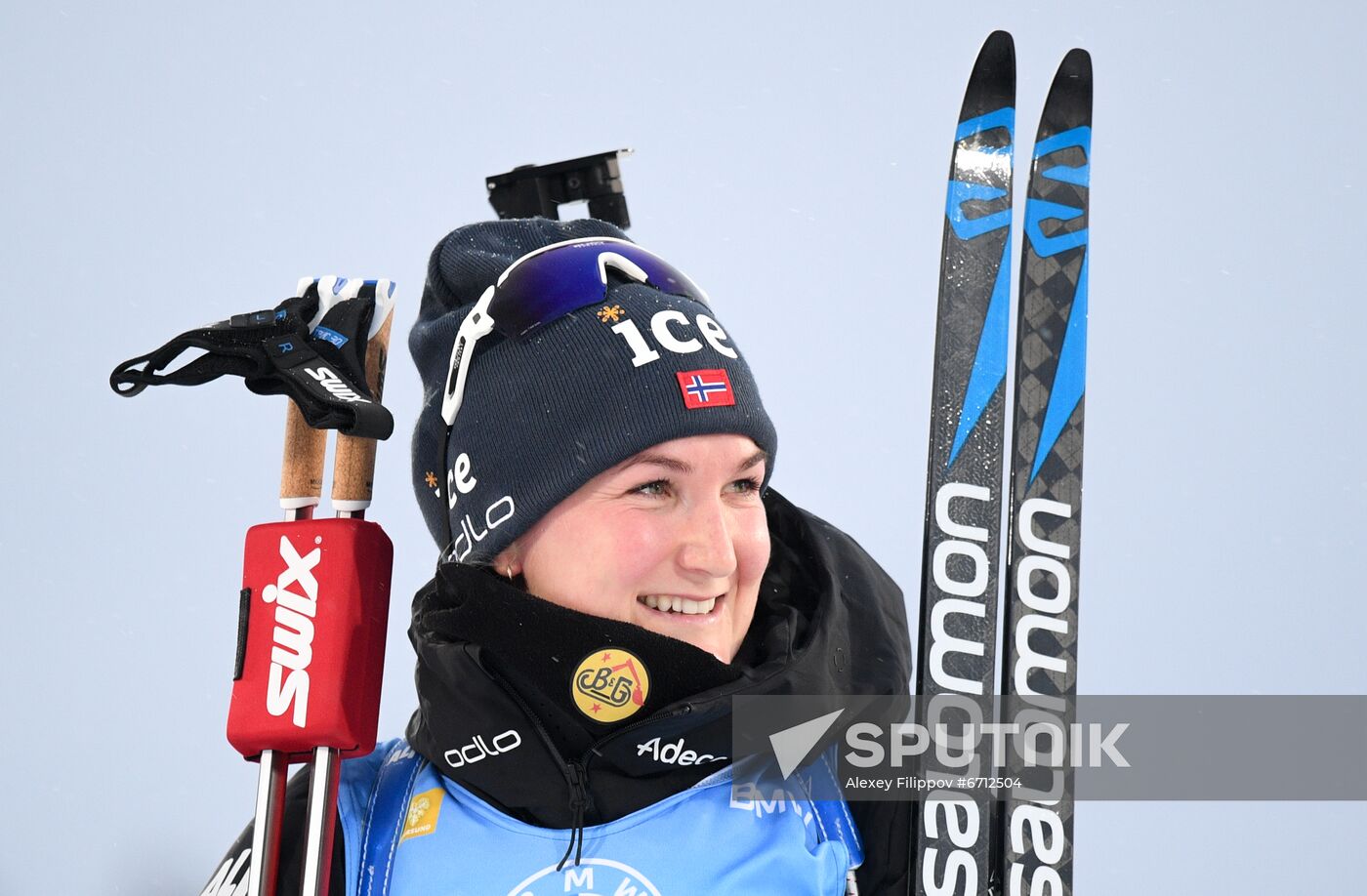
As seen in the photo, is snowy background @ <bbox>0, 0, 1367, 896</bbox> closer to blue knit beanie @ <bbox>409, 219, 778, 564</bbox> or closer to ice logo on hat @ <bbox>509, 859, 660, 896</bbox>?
blue knit beanie @ <bbox>409, 219, 778, 564</bbox>

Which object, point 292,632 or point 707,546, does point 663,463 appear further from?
point 292,632

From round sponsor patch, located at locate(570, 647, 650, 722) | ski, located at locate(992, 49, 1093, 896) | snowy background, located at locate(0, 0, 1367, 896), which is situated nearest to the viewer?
round sponsor patch, located at locate(570, 647, 650, 722)

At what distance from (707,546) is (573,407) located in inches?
7.6

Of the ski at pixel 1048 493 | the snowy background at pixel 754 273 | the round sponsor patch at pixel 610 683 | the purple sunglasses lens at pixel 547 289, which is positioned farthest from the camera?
the snowy background at pixel 754 273

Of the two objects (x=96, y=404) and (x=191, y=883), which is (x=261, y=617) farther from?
(x=96, y=404)

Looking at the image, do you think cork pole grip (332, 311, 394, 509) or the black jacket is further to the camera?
cork pole grip (332, 311, 394, 509)

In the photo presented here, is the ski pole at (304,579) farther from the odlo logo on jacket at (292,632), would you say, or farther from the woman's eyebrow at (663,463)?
the woman's eyebrow at (663,463)

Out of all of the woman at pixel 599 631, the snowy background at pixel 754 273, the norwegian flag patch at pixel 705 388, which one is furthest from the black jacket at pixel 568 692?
the snowy background at pixel 754 273

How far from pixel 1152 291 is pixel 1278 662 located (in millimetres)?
776

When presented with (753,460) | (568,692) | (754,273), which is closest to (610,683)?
(568,692)

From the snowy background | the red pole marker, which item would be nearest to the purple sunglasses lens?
the red pole marker

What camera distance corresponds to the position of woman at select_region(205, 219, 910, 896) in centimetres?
136

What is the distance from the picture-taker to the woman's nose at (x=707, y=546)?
1368mm

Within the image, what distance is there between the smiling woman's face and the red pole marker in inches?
9.3
